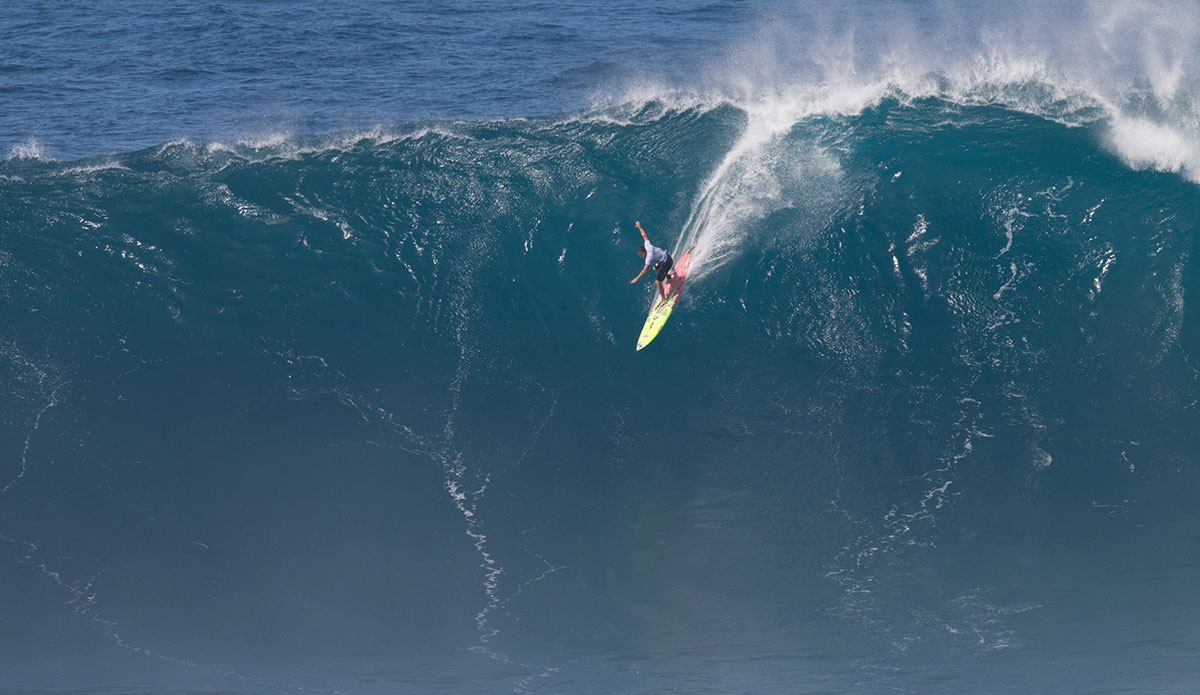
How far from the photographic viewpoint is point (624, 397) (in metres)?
16.1

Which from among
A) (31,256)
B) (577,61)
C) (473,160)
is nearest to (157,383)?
(31,256)

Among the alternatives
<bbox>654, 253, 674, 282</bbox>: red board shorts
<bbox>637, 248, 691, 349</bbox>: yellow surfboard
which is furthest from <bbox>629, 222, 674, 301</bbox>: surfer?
<bbox>637, 248, 691, 349</bbox>: yellow surfboard

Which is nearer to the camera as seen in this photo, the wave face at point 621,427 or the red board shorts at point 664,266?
the wave face at point 621,427

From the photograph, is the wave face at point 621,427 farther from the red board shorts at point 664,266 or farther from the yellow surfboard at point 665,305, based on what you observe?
the red board shorts at point 664,266

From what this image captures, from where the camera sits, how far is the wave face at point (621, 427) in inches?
567

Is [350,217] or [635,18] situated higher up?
[635,18]

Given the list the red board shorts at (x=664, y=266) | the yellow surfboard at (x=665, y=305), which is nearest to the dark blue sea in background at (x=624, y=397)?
the yellow surfboard at (x=665, y=305)

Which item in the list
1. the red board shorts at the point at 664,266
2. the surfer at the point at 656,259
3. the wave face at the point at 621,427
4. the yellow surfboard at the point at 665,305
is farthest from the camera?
the yellow surfboard at the point at 665,305

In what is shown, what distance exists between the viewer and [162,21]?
26.6 m

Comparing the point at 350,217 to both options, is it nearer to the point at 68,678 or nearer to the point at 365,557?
the point at 365,557

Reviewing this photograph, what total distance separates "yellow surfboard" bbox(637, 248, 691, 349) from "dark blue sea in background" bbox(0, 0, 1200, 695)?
26 centimetres

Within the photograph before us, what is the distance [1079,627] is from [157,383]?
1403 centimetres

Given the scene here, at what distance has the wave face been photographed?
14414 mm

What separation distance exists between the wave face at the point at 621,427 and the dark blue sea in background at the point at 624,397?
57mm
